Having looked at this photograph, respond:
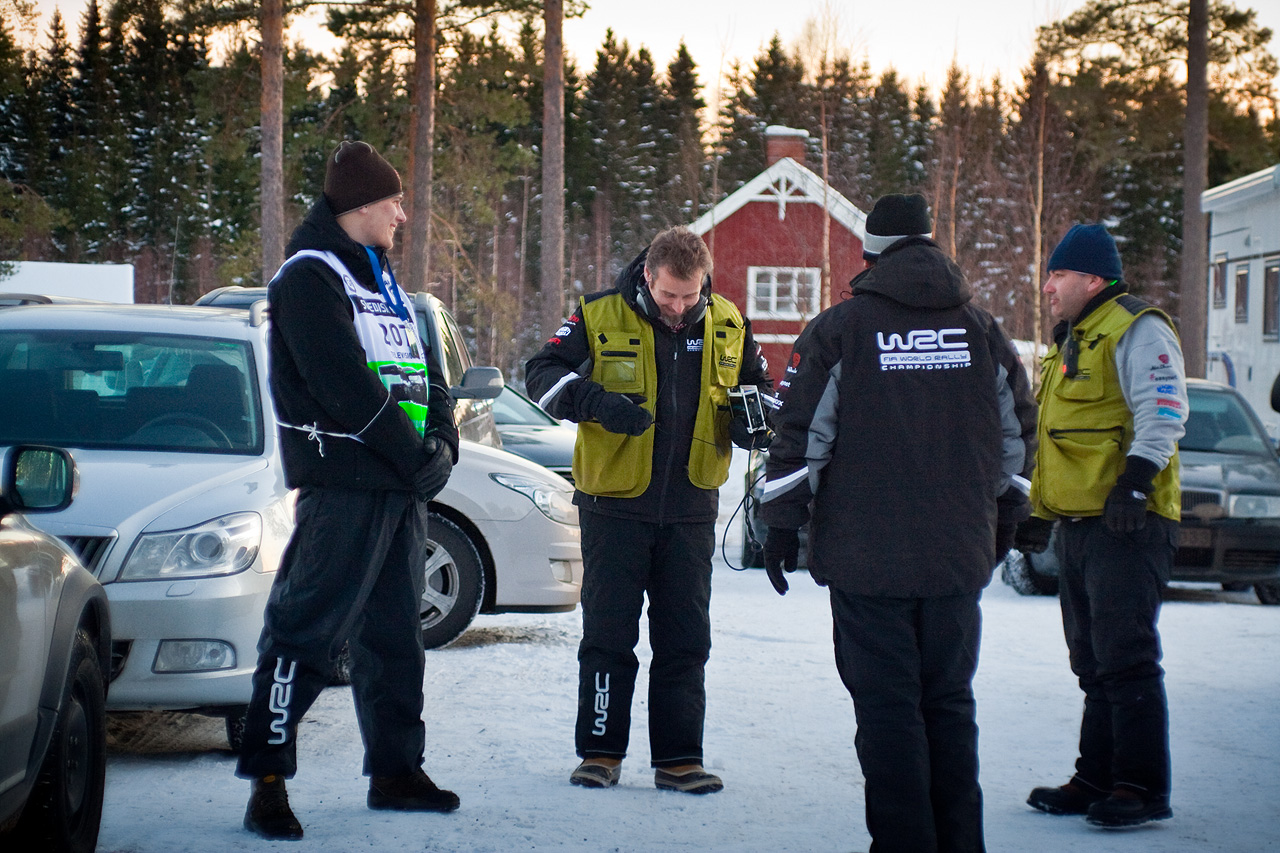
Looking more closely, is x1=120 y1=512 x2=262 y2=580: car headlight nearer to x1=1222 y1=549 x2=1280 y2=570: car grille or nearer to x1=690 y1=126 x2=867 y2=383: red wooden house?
x1=1222 y1=549 x2=1280 y2=570: car grille

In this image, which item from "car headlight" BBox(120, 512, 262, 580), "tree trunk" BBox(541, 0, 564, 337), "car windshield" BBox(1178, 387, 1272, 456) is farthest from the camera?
"tree trunk" BBox(541, 0, 564, 337)

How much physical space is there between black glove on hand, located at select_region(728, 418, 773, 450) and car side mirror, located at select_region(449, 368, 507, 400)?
264cm

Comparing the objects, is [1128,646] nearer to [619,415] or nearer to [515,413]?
[619,415]

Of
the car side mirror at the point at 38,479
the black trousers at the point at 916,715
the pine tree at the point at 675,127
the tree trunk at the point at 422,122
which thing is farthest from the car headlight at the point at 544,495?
the pine tree at the point at 675,127

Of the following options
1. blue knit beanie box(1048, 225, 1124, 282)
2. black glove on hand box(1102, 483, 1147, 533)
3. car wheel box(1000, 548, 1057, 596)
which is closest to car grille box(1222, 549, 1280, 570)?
car wheel box(1000, 548, 1057, 596)

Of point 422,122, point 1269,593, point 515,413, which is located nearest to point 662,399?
point 1269,593

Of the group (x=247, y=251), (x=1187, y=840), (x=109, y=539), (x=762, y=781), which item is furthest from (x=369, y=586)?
(x=247, y=251)

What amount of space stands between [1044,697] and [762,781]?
88.2 inches

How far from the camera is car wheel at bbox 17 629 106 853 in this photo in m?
3.26

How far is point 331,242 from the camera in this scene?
4094mm

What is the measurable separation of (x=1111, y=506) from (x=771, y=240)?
3323 cm

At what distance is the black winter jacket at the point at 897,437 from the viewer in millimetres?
3607

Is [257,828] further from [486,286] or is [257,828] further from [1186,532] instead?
[486,286]

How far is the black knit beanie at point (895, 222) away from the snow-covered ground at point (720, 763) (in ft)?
5.99
